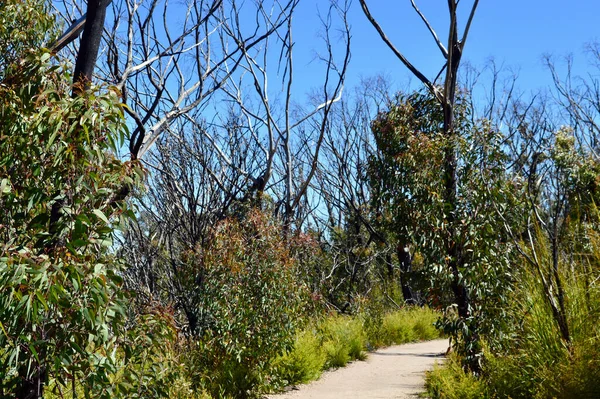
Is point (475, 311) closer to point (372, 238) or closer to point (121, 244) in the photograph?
point (121, 244)

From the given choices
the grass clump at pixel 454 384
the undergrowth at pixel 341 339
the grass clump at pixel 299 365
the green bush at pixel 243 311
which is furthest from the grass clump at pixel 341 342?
the grass clump at pixel 454 384

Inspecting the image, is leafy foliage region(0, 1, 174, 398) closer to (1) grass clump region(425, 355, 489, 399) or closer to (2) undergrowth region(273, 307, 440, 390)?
(1) grass clump region(425, 355, 489, 399)

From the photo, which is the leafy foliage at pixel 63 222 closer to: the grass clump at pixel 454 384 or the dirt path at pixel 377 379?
the grass clump at pixel 454 384

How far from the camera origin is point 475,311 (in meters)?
7.45

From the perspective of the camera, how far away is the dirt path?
27.9 ft

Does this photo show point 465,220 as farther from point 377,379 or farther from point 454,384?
point 377,379

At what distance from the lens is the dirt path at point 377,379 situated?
852 cm

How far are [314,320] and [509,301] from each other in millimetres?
5238

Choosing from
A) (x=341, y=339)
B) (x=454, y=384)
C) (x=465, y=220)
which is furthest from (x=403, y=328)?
(x=454, y=384)

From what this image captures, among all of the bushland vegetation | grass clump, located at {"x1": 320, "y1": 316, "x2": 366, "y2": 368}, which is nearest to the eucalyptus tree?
the bushland vegetation

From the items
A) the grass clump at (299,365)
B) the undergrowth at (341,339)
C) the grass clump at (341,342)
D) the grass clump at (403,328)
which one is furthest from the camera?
the grass clump at (403,328)

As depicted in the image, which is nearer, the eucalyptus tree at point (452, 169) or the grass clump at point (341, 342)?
the eucalyptus tree at point (452, 169)

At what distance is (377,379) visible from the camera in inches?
384

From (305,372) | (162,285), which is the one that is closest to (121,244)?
(162,285)
